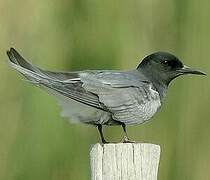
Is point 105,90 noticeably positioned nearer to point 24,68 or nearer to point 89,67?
point 24,68

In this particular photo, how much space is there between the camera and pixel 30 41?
17.5 ft

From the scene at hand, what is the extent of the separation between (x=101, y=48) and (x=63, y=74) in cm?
151

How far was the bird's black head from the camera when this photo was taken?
14.7 feet

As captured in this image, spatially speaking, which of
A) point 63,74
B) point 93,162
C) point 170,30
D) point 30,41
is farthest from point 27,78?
point 170,30

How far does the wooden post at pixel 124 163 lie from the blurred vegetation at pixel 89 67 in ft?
6.11

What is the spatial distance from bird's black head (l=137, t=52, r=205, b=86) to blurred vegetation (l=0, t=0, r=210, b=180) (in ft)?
3.09

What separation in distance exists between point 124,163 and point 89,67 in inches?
77.4

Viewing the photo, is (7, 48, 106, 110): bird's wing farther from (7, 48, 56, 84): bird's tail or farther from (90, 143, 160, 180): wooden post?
(90, 143, 160, 180): wooden post

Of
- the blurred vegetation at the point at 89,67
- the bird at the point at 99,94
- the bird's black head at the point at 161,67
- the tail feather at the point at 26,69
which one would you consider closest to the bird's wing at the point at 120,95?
the bird at the point at 99,94

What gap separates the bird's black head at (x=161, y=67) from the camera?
4488 mm

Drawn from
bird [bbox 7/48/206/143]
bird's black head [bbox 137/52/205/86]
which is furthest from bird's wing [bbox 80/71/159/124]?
bird's black head [bbox 137/52/205/86]

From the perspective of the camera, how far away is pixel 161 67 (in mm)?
4504

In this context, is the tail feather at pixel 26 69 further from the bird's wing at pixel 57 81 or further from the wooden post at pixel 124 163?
the wooden post at pixel 124 163

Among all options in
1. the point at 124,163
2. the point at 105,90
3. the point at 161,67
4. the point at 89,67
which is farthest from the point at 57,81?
the point at 89,67
